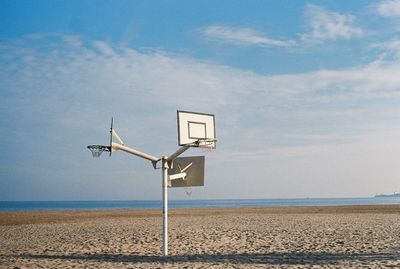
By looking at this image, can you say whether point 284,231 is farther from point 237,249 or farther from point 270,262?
point 270,262

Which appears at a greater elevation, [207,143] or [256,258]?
[207,143]

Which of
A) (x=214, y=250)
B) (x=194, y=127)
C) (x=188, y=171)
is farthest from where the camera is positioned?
(x=214, y=250)

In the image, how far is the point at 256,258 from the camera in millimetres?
12727

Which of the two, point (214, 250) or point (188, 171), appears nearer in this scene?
point (188, 171)

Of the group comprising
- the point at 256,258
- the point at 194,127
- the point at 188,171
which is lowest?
the point at 256,258

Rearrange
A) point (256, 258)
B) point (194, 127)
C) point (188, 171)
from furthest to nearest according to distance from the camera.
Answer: point (188, 171) < point (194, 127) < point (256, 258)

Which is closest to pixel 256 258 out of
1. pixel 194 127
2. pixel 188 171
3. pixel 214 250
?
pixel 214 250

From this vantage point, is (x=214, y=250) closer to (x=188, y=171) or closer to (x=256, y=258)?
(x=256, y=258)

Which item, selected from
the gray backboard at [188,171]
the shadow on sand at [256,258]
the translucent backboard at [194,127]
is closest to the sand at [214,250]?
the shadow on sand at [256,258]

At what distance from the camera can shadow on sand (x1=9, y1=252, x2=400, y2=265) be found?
12.0m

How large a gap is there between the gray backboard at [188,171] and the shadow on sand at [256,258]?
2174 millimetres

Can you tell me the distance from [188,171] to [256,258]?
335 cm

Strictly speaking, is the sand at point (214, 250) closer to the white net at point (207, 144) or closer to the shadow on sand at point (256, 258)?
the shadow on sand at point (256, 258)

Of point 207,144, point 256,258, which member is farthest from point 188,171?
point 256,258
